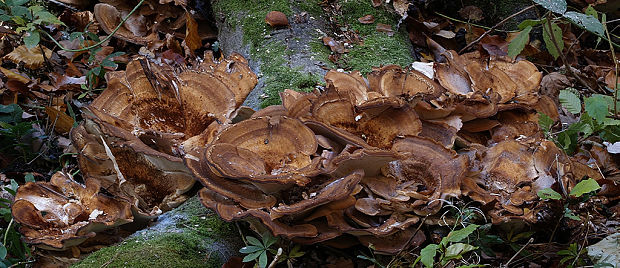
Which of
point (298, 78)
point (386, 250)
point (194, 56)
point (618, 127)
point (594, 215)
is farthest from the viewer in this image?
point (194, 56)

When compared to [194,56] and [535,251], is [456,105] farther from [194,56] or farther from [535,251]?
[194,56]

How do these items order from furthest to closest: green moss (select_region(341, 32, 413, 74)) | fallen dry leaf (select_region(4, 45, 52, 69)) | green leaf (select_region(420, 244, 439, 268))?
fallen dry leaf (select_region(4, 45, 52, 69)) → green moss (select_region(341, 32, 413, 74)) → green leaf (select_region(420, 244, 439, 268))

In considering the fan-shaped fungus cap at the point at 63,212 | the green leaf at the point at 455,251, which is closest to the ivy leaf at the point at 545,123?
the green leaf at the point at 455,251

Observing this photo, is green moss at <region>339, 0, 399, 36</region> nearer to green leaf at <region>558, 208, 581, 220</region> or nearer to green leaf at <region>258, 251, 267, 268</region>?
green leaf at <region>558, 208, 581, 220</region>

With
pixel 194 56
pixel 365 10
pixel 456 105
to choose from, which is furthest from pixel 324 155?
pixel 194 56

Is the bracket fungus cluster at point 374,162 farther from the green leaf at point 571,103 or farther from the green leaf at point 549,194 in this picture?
the green leaf at point 571,103

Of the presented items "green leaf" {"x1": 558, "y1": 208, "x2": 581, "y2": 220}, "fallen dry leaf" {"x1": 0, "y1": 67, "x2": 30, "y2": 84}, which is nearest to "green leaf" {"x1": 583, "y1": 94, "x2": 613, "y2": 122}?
"green leaf" {"x1": 558, "y1": 208, "x2": 581, "y2": 220}

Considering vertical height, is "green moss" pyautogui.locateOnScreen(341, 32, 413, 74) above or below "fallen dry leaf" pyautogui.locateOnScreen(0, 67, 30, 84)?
above
